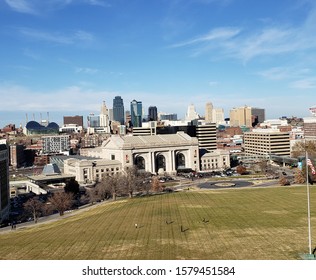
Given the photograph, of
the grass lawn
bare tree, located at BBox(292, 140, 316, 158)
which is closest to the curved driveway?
the grass lawn

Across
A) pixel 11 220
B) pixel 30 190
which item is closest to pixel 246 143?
pixel 30 190

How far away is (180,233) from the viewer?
1820 inches

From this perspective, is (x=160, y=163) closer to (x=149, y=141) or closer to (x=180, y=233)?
(x=149, y=141)

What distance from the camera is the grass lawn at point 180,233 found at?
3791cm

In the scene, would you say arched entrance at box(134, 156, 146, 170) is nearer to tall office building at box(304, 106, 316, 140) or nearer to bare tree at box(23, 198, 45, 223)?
bare tree at box(23, 198, 45, 223)

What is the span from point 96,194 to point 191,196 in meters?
22.5

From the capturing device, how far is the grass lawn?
37906 millimetres

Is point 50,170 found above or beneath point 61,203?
above

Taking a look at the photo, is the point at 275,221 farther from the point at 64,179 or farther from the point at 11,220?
the point at 64,179

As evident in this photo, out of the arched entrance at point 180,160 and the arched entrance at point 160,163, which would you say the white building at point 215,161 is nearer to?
the arched entrance at point 180,160

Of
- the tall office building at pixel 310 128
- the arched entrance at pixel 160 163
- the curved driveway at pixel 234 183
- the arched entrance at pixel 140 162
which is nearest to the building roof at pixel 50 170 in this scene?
the arched entrance at pixel 140 162

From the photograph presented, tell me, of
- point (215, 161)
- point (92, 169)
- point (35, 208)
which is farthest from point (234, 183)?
point (35, 208)

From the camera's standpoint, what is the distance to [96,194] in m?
89.8

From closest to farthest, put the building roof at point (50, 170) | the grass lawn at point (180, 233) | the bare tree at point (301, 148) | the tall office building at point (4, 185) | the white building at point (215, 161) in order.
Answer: the grass lawn at point (180, 233) < the tall office building at point (4, 185) < the building roof at point (50, 170) < the white building at point (215, 161) < the bare tree at point (301, 148)
